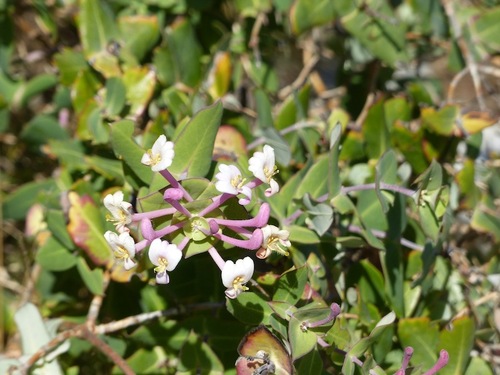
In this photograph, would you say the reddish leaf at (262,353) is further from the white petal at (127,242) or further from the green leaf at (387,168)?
the green leaf at (387,168)

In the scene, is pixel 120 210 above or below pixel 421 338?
above

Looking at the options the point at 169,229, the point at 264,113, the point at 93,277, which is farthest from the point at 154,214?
the point at 264,113

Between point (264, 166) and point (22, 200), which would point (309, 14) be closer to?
point (264, 166)

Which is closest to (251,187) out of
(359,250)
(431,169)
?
(431,169)

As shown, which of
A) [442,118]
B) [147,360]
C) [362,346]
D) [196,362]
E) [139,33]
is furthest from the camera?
[139,33]

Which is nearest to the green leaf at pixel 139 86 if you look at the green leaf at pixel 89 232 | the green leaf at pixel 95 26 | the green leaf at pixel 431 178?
the green leaf at pixel 95 26

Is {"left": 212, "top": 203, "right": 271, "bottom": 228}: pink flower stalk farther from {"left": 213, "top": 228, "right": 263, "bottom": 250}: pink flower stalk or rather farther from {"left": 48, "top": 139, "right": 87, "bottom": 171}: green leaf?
{"left": 48, "top": 139, "right": 87, "bottom": 171}: green leaf

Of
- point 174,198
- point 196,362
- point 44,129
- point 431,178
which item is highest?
point 174,198
